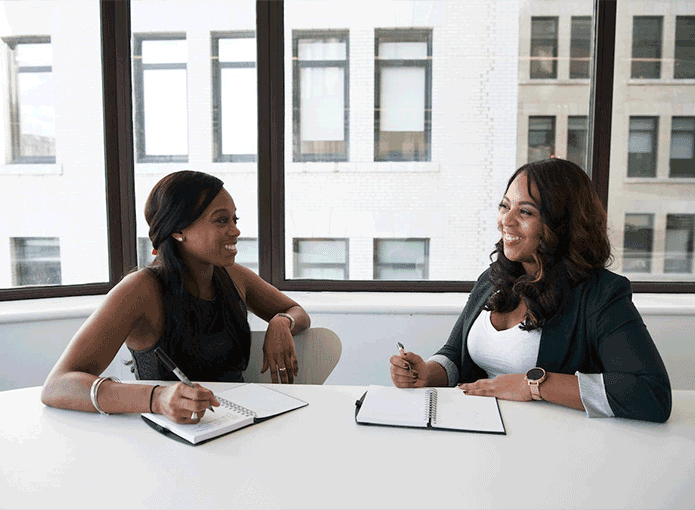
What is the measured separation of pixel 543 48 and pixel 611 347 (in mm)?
2319

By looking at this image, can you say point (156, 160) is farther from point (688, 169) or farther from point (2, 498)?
point (688, 169)

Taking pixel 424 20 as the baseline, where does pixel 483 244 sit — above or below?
below

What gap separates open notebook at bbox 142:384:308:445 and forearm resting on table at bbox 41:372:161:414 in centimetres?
4

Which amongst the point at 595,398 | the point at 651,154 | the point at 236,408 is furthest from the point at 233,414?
the point at 651,154

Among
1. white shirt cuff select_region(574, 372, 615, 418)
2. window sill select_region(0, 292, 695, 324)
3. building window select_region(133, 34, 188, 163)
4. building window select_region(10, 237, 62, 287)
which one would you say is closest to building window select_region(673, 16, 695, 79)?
window sill select_region(0, 292, 695, 324)

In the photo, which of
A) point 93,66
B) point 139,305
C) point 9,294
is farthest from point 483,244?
point 9,294

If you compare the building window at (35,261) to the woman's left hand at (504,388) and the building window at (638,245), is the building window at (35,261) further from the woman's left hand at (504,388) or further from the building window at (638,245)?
the building window at (638,245)

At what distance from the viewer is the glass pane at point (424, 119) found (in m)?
3.12

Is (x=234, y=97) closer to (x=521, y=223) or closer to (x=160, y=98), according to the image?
(x=160, y=98)

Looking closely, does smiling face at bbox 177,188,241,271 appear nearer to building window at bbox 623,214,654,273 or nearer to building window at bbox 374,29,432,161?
building window at bbox 374,29,432,161

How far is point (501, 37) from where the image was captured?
312cm

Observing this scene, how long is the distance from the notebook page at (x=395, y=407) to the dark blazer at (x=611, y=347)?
16.5 inches

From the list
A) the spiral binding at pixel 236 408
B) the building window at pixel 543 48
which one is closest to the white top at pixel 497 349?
the spiral binding at pixel 236 408

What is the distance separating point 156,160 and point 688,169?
10.6ft
